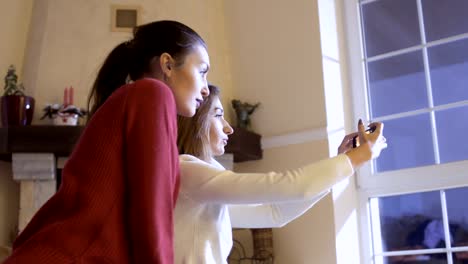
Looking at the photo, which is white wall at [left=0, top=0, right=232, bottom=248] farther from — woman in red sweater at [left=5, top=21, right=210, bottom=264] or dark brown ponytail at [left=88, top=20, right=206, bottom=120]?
woman in red sweater at [left=5, top=21, right=210, bottom=264]

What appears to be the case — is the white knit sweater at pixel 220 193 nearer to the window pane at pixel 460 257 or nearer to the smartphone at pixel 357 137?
the smartphone at pixel 357 137

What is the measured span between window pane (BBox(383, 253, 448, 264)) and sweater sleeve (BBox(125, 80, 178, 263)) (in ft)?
7.70

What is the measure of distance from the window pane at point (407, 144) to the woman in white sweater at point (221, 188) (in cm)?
171

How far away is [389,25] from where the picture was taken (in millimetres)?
3465

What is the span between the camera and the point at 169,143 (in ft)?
3.41

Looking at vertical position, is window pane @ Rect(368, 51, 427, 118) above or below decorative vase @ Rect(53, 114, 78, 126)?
above

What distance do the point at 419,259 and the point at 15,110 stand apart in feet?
7.42

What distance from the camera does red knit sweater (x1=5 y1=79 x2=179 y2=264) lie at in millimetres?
946

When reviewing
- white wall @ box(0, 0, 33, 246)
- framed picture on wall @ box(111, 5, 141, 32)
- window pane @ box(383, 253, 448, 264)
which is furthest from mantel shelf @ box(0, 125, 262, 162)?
window pane @ box(383, 253, 448, 264)

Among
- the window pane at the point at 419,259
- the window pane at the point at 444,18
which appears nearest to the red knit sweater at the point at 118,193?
the window pane at the point at 419,259

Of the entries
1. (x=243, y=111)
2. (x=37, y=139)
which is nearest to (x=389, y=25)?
(x=243, y=111)

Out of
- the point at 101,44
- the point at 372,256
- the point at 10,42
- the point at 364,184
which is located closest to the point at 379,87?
the point at 364,184

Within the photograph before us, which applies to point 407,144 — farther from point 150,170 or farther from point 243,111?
point 150,170

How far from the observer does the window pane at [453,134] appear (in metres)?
3.07
